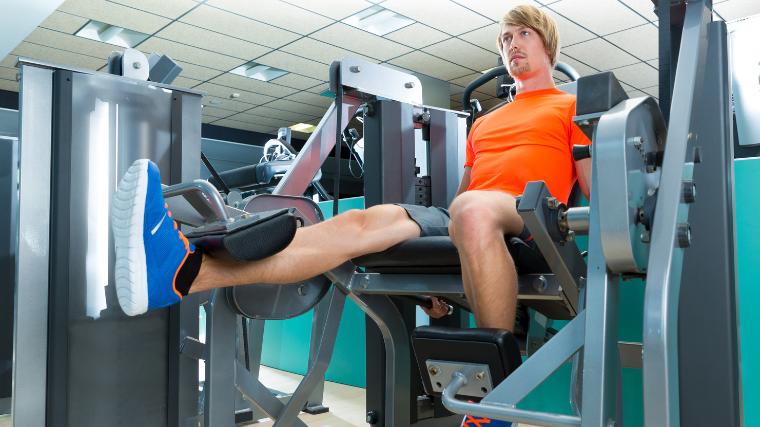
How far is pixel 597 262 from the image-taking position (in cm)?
106

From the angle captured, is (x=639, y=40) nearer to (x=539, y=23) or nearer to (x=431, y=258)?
(x=539, y=23)

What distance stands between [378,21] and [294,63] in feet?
4.75

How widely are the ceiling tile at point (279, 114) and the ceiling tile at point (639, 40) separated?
4.78 meters

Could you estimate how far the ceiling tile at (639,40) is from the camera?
6.08 meters

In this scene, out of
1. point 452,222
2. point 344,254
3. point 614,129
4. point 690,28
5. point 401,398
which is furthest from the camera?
point 401,398

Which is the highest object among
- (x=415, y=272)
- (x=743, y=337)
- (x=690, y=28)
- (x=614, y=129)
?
(x=690, y=28)

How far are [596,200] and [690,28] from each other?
0.41m

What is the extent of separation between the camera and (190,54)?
698 cm

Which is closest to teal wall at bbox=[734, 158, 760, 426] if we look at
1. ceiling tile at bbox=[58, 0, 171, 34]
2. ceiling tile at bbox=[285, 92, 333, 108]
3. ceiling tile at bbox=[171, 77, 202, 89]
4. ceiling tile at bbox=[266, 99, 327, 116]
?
ceiling tile at bbox=[58, 0, 171, 34]

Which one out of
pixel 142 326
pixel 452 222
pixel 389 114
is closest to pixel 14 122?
pixel 142 326

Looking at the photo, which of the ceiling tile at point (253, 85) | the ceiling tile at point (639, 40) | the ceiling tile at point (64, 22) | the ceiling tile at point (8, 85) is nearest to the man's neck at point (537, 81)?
the ceiling tile at point (639, 40)

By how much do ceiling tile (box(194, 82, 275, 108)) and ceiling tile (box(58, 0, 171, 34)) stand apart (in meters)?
1.98

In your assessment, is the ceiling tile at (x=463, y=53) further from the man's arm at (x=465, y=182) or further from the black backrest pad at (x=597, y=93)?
the black backrest pad at (x=597, y=93)

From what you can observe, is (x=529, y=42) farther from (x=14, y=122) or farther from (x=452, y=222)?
(x=14, y=122)
